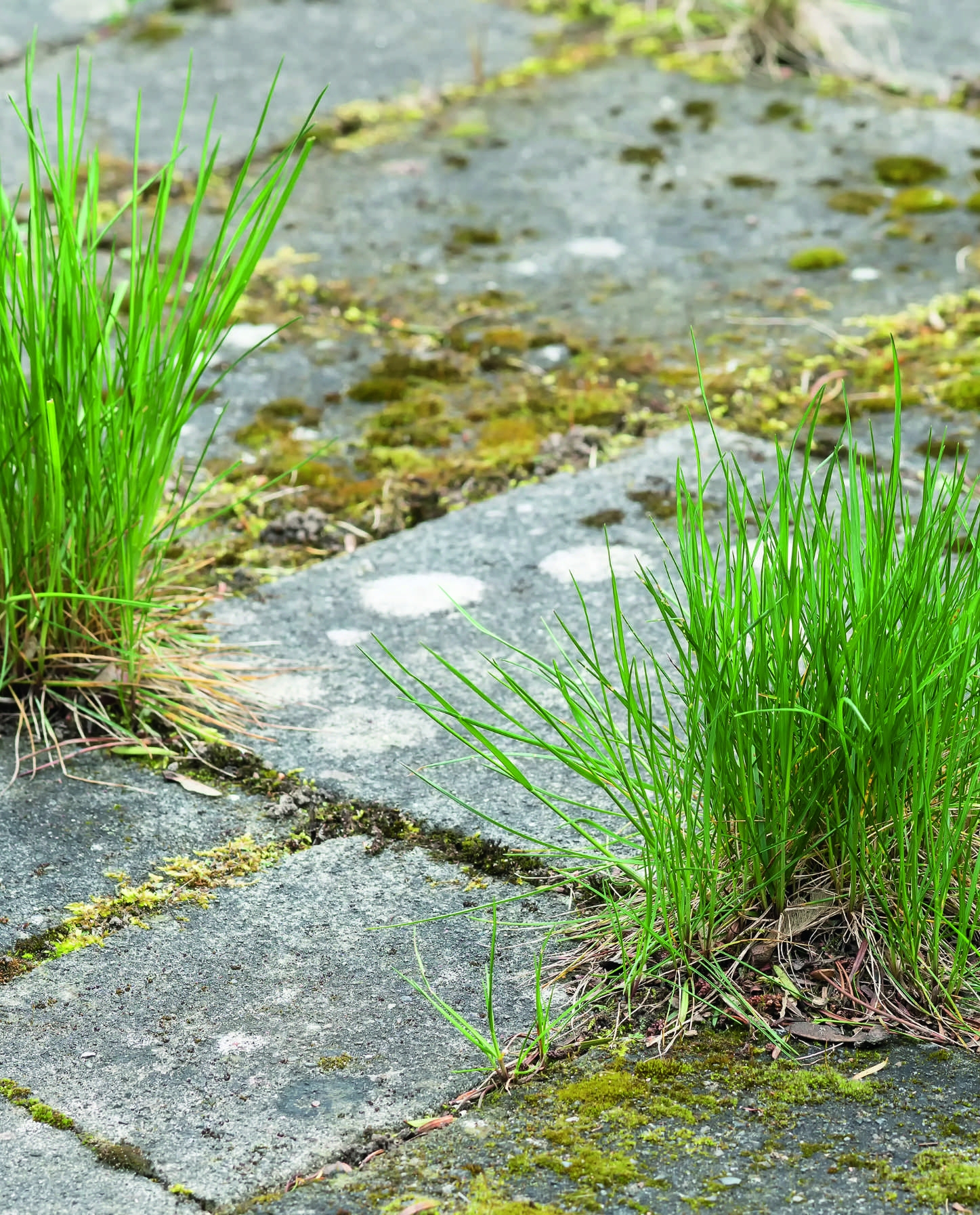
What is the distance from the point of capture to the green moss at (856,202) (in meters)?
3.91

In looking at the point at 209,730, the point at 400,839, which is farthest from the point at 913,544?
the point at 209,730

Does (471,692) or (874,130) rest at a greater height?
(874,130)

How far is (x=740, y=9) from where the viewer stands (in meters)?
4.69

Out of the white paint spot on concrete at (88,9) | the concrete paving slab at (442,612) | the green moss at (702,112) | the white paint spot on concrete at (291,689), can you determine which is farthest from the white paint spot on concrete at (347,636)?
the white paint spot on concrete at (88,9)

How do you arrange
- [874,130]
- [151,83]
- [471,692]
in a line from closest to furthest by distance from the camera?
[471,692], [874,130], [151,83]

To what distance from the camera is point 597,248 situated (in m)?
3.80

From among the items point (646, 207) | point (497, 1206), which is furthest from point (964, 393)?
point (497, 1206)

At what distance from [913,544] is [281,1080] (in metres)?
0.83

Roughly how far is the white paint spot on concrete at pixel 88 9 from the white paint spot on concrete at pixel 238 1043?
4.42 metres

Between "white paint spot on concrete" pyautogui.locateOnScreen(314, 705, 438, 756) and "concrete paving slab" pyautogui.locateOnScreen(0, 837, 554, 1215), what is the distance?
0.88 ft

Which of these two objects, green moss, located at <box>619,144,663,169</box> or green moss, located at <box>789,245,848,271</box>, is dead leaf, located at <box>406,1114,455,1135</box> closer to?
green moss, located at <box>789,245,848,271</box>

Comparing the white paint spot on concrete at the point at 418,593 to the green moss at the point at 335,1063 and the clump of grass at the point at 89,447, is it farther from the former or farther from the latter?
the green moss at the point at 335,1063

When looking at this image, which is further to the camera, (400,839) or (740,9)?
(740,9)

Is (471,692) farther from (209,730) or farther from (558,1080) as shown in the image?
(558,1080)
